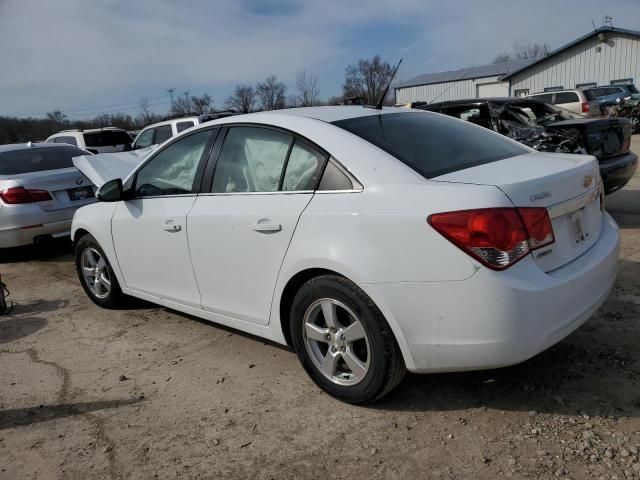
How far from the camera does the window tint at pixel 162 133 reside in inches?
517

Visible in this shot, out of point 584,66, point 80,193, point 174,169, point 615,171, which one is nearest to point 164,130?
point 80,193

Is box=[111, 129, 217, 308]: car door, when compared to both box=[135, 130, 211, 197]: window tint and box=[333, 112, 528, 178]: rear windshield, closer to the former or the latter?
box=[135, 130, 211, 197]: window tint

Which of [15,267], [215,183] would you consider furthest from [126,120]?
[215,183]

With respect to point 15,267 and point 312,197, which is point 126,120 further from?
point 312,197

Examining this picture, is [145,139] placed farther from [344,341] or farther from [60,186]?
[344,341]

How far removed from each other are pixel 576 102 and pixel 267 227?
726 inches

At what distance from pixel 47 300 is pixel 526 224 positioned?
15.8ft

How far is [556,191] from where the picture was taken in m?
2.60

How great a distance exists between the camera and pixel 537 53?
8012cm

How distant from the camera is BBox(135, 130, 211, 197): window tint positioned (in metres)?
3.75

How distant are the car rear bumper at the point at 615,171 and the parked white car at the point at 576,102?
1108 centimetres

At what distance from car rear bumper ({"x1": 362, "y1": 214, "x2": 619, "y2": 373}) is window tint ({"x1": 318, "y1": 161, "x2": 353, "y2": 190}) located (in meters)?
0.56

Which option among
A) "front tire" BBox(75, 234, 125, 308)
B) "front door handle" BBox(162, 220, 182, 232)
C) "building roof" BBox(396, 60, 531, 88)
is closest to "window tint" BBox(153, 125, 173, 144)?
"front tire" BBox(75, 234, 125, 308)

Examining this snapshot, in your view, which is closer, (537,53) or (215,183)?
(215,183)
